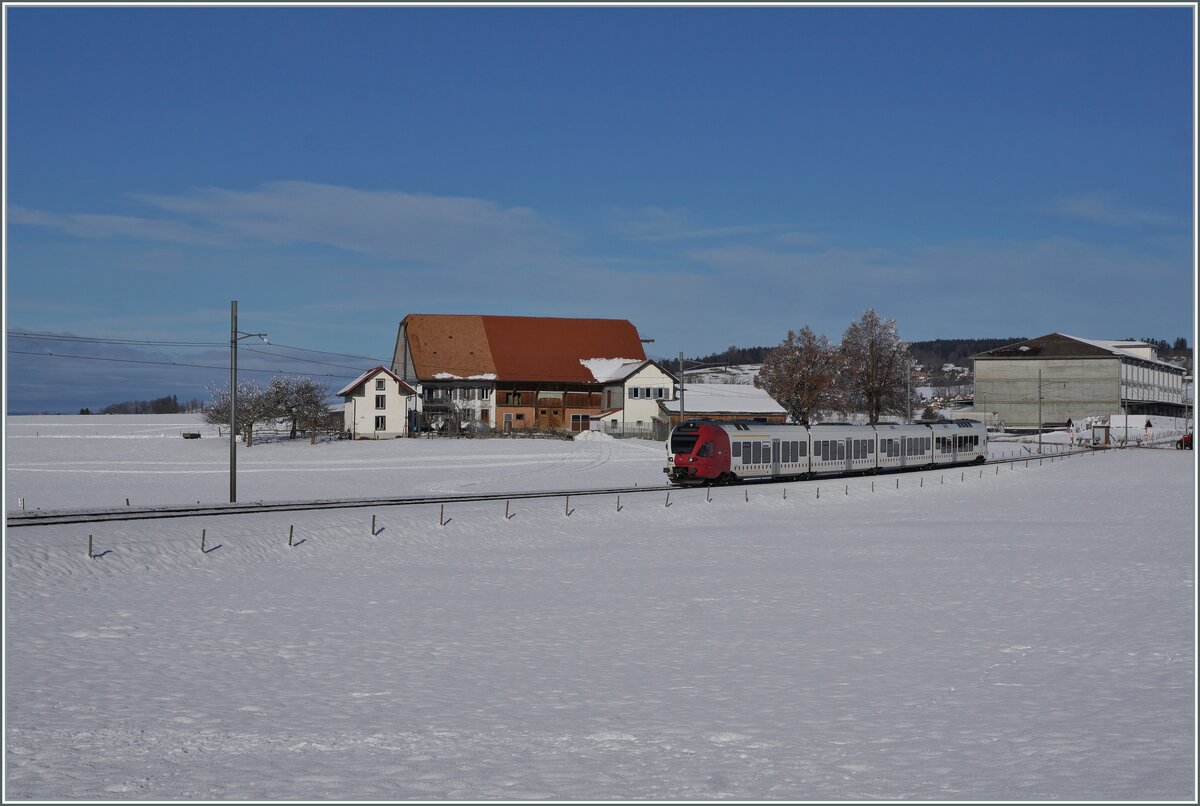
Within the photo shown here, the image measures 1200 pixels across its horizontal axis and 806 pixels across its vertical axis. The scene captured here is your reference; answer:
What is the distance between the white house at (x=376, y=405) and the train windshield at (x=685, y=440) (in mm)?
47632

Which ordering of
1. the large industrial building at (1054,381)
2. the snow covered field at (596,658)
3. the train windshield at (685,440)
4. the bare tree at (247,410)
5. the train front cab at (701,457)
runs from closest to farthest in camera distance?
the snow covered field at (596,658) → the train front cab at (701,457) → the train windshield at (685,440) → the bare tree at (247,410) → the large industrial building at (1054,381)

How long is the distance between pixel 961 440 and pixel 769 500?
3320 centimetres

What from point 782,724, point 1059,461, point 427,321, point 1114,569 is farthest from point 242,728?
point 427,321

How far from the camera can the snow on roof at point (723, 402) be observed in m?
97.2

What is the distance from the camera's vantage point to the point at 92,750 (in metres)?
12.2

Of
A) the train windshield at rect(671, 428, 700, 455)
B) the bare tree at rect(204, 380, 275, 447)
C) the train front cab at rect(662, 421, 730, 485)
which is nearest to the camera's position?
the train front cab at rect(662, 421, 730, 485)

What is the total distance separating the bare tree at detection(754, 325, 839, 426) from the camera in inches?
4412

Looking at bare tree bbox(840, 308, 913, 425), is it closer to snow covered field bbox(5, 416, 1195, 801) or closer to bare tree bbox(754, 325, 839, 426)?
bare tree bbox(754, 325, 839, 426)

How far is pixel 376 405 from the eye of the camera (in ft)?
313

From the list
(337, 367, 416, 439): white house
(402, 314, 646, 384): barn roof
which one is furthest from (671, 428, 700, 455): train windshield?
(402, 314, 646, 384): barn roof

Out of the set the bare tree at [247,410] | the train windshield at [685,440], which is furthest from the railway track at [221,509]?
the bare tree at [247,410]

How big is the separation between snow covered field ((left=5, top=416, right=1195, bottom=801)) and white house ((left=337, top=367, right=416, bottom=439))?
54.2 meters

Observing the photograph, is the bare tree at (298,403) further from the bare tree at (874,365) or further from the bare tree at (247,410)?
the bare tree at (874,365)

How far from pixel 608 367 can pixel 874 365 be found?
28.4 m
